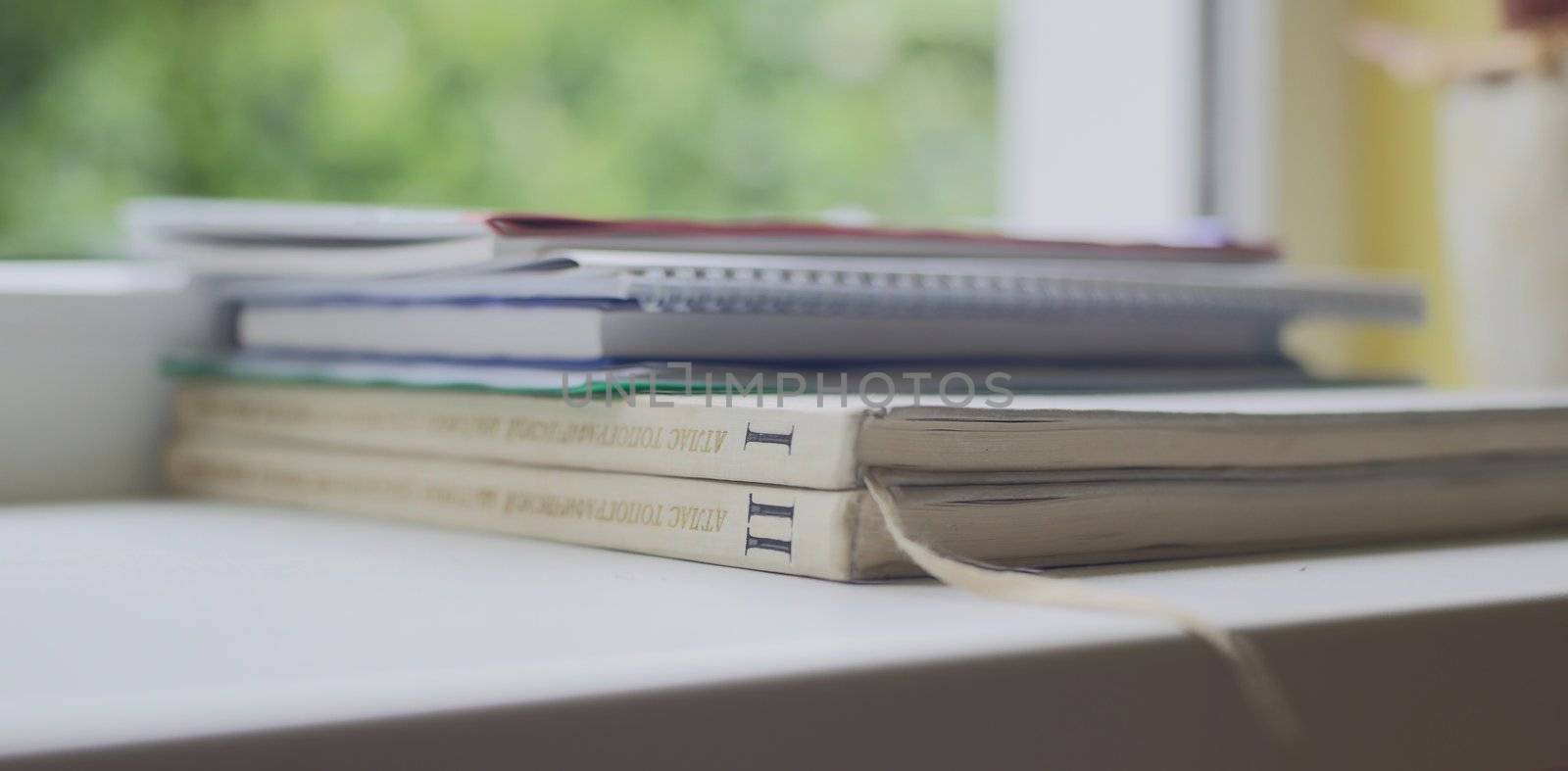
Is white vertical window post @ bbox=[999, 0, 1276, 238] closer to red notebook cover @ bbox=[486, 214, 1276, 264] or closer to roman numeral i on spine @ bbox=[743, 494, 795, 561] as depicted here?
red notebook cover @ bbox=[486, 214, 1276, 264]

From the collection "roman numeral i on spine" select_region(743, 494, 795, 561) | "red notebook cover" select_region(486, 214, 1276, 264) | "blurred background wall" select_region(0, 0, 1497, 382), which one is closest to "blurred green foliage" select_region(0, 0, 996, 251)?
"blurred background wall" select_region(0, 0, 1497, 382)

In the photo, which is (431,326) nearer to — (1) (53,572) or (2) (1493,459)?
(1) (53,572)

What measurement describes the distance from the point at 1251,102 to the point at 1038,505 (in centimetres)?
75

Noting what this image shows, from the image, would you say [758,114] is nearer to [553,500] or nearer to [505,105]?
[505,105]

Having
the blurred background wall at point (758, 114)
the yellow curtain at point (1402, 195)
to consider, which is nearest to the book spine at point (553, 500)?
the blurred background wall at point (758, 114)

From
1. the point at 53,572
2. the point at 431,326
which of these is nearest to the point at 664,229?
the point at 431,326

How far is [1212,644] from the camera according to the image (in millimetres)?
347

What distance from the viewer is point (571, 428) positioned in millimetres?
509

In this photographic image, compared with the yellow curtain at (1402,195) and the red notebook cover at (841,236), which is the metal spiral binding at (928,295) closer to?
the red notebook cover at (841,236)

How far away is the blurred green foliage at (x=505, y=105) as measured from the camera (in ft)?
7.66

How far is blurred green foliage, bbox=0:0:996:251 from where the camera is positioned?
233 cm

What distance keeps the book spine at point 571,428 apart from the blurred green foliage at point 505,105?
1.57 meters

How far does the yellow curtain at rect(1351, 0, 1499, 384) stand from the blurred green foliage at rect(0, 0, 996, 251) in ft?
4.80

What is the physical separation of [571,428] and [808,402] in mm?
92
